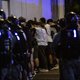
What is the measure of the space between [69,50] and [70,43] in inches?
5.2

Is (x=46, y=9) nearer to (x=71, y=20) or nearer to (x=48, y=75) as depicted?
(x=48, y=75)

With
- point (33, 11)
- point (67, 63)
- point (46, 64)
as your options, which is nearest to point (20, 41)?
point (67, 63)

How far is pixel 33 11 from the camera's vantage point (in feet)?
78.9

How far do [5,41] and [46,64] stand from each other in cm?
Answer: 687

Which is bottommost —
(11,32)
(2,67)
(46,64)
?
(46,64)

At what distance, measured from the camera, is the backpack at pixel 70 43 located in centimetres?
825

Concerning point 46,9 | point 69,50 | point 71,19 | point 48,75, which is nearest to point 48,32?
point 48,75

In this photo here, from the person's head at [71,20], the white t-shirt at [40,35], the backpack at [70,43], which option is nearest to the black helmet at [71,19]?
the person's head at [71,20]

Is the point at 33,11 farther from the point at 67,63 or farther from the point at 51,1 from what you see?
the point at 67,63

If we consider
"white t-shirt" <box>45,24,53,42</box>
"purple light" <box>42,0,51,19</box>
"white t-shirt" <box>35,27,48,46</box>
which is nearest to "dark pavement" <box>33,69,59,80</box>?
"white t-shirt" <box>35,27,48,46</box>

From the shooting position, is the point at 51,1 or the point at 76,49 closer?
the point at 76,49

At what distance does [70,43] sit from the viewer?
8273mm

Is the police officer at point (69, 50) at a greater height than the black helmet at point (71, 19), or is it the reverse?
the black helmet at point (71, 19)

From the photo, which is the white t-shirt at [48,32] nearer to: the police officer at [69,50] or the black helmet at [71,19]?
the black helmet at [71,19]
